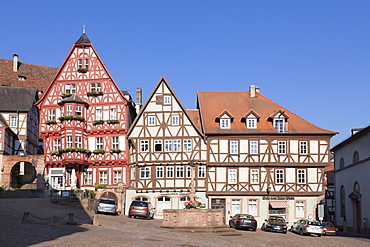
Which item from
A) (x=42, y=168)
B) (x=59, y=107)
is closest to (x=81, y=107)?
(x=59, y=107)

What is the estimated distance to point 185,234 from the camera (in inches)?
1256

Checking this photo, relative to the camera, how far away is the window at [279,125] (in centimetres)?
5166

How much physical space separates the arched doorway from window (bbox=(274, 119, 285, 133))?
26.3m

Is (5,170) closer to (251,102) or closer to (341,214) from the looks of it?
(251,102)

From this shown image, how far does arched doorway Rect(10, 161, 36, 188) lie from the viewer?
57.2 m

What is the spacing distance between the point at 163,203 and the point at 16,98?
22518mm

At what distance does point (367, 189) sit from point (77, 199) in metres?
24.2

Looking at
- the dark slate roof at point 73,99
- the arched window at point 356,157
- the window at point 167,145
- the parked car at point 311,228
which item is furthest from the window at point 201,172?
the arched window at point 356,157

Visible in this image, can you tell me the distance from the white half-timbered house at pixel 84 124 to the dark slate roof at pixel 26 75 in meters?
14.3

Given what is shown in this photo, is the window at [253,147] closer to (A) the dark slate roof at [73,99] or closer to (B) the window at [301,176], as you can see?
(B) the window at [301,176]

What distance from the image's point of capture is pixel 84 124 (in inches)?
2131

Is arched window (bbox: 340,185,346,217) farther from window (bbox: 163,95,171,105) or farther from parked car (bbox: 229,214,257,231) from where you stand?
window (bbox: 163,95,171,105)

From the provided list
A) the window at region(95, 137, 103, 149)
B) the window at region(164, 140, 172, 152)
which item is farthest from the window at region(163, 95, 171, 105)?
the window at region(95, 137, 103, 149)

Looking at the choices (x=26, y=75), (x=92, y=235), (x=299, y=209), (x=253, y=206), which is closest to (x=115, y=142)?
(x=253, y=206)
